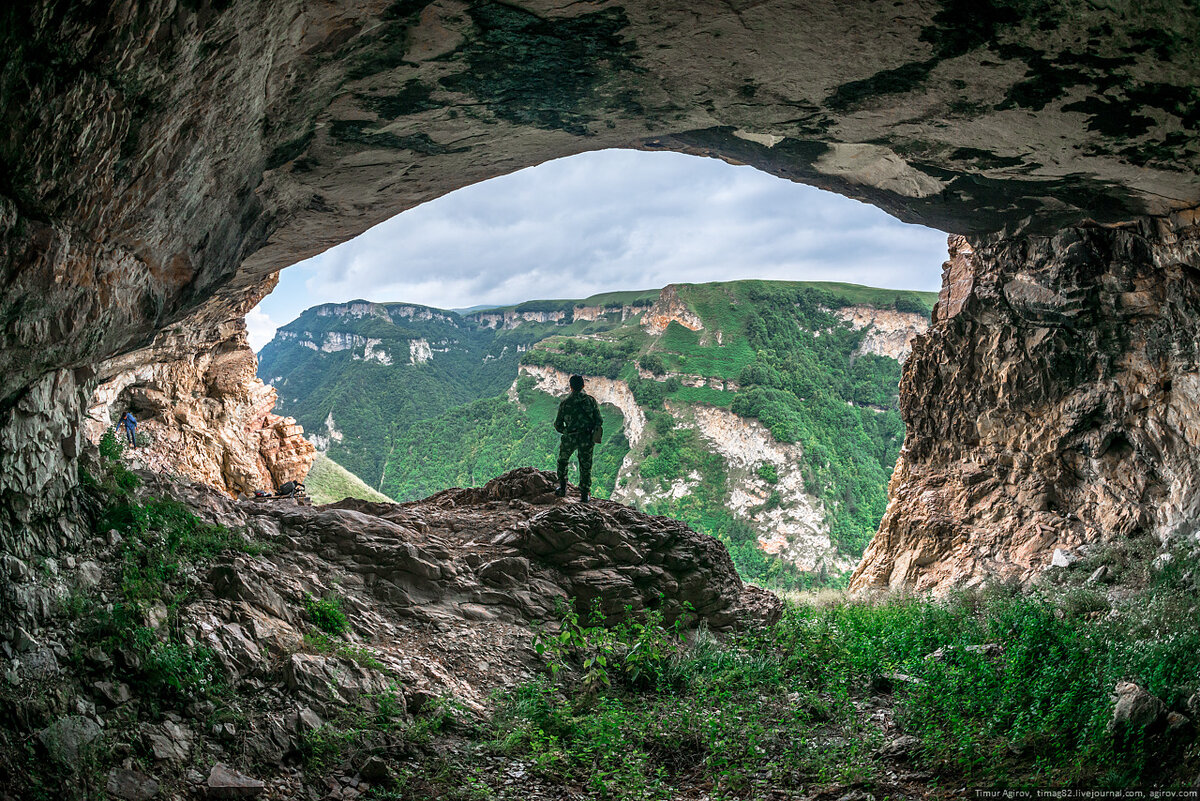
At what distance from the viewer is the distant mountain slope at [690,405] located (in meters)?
40.9

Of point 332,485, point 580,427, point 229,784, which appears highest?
point 580,427

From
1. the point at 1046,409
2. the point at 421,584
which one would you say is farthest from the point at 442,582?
the point at 1046,409

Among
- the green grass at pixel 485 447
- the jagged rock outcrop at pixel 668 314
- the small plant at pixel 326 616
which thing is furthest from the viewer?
the jagged rock outcrop at pixel 668 314

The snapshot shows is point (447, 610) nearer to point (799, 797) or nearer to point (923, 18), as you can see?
point (799, 797)

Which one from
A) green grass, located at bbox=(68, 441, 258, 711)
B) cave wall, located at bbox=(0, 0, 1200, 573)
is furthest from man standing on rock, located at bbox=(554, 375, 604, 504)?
green grass, located at bbox=(68, 441, 258, 711)

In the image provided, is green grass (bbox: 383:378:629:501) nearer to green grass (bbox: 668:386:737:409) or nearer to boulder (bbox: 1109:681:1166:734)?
green grass (bbox: 668:386:737:409)

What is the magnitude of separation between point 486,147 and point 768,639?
5886mm

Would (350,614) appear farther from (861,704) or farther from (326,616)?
(861,704)

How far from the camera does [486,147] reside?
6.14 metres

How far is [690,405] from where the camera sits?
1889 inches

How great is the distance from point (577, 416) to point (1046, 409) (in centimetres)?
671

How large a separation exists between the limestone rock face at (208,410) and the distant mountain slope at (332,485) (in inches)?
484

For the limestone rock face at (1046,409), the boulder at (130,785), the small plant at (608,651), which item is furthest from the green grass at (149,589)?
the limestone rock face at (1046,409)

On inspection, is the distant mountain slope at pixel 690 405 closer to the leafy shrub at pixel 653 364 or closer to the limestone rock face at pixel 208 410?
the leafy shrub at pixel 653 364
